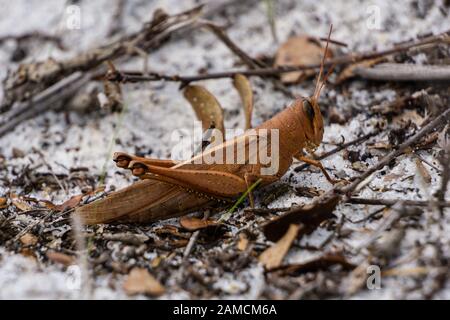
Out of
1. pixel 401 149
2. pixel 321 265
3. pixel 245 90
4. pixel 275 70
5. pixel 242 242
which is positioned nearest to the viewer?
pixel 321 265

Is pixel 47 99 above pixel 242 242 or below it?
above

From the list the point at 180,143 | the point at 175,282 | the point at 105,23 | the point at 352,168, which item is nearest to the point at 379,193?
the point at 352,168

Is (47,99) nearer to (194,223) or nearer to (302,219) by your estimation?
(194,223)

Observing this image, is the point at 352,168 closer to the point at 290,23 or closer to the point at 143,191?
the point at 143,191

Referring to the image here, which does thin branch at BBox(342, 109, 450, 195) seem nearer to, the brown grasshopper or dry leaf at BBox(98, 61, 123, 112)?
the brown grasshopper

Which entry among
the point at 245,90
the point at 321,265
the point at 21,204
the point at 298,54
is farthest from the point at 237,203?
the point at 298,54

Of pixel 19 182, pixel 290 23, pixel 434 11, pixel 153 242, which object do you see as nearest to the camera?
pixel 153 242
